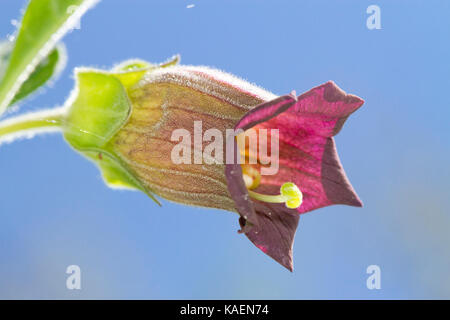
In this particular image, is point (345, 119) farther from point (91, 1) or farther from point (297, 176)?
point (91, 1)

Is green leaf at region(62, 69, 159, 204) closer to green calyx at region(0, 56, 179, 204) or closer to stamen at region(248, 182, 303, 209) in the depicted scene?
green calyx at region(0, 56, 179, 204)

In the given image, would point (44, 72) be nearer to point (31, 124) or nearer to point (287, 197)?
point (31, 124)

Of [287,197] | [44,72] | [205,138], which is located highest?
[44,72]

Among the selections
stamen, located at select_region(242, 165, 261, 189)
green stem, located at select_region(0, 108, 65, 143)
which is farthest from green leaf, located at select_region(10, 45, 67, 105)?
stamen, located at select_region(242, 165, 261, 189)

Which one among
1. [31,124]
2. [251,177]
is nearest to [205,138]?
[251,177]

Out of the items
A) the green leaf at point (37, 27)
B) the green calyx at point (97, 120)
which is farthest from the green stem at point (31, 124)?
the green leaf at point (37, 27)

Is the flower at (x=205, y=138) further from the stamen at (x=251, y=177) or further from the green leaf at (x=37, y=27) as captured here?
the green leaf at (x=37, y=27)
